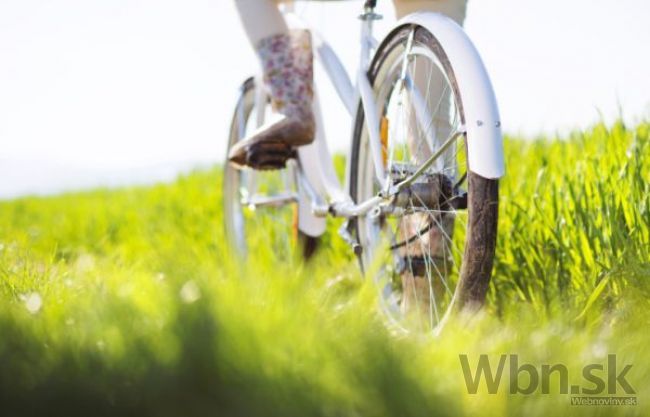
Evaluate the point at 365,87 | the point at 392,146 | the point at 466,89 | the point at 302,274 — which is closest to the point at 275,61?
the point at 365,87

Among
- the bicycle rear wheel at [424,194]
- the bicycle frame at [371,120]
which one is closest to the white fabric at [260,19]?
the bicycle frame at [371,120]

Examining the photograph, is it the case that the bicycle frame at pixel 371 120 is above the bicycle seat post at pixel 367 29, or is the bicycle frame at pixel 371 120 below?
below

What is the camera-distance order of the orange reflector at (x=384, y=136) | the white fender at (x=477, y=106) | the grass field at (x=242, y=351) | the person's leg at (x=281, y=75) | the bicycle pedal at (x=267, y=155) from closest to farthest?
the grass field at (x=242, y=351)
the white fender at (x=477, y=106)
the orange reflector at (x=384, y=136)
the person's leg at (x=281, y=75)
the bicycle pedal at (x=267, y=155)

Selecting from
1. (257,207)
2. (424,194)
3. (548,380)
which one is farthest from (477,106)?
(257,207)

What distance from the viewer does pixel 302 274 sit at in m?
1.42

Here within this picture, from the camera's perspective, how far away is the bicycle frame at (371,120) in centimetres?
177

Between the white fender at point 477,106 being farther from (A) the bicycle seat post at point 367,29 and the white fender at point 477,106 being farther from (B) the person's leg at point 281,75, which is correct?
(B) the person's leg at point 281,75

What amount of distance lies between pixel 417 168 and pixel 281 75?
1.98ft

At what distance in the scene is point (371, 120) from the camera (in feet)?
7.64

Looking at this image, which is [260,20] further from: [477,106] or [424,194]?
[477,106]

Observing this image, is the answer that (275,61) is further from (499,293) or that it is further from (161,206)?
(161,206)

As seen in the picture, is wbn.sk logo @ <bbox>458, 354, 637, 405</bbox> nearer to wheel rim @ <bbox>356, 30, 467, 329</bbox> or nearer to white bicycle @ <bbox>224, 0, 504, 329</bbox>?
white bicycle @ <bbox>224, 0, 504, 329</bbox>

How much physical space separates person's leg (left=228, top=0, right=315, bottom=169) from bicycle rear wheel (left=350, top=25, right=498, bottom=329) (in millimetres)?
166

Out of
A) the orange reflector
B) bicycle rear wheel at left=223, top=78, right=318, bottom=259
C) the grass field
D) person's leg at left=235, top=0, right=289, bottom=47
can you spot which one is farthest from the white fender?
bicycle rear wheel at left=223, top=78, right=318, bottom=259
